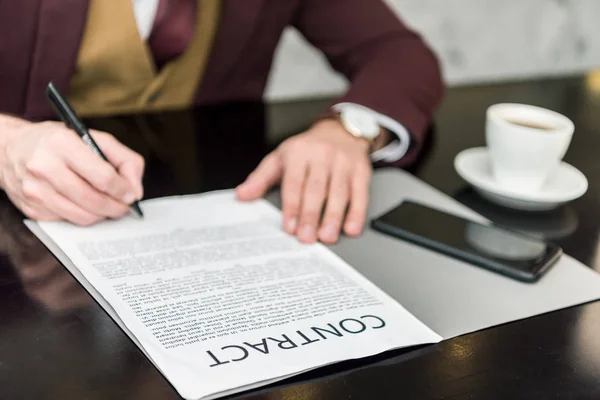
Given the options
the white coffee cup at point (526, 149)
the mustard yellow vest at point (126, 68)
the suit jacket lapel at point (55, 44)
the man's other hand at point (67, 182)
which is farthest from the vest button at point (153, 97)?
the white coffee cup at point (526, 149)

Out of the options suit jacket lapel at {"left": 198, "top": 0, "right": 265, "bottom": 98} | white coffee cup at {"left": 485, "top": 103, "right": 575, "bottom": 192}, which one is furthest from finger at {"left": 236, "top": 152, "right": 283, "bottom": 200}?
suit jacket lapel at {"left": 198, "top": 0, "right": 265, "bottom": 98}

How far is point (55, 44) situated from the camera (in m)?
0.96

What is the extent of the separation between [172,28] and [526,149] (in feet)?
1.74

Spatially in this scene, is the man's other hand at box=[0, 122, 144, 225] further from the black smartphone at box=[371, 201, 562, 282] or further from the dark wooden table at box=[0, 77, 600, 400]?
the black smartphone at box=[371, 201, 562, 282]

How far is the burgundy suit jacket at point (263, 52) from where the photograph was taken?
0.95 metres

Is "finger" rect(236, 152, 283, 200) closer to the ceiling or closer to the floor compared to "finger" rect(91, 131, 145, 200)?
closer to the floor

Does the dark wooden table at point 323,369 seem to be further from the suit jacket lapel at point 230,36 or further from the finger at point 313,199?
the suit jacket lapel at point 230,36

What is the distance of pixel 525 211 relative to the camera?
83cm

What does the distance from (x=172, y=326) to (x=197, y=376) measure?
6 cm

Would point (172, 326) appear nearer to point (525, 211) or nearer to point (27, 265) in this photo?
point (27, 265)

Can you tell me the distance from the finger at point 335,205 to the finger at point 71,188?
21 cm

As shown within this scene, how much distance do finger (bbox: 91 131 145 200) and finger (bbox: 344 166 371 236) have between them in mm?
207

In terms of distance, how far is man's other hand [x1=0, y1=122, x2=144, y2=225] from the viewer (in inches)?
27.0

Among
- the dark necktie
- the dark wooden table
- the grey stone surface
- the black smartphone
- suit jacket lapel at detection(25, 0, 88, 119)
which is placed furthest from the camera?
the grey stone surface
